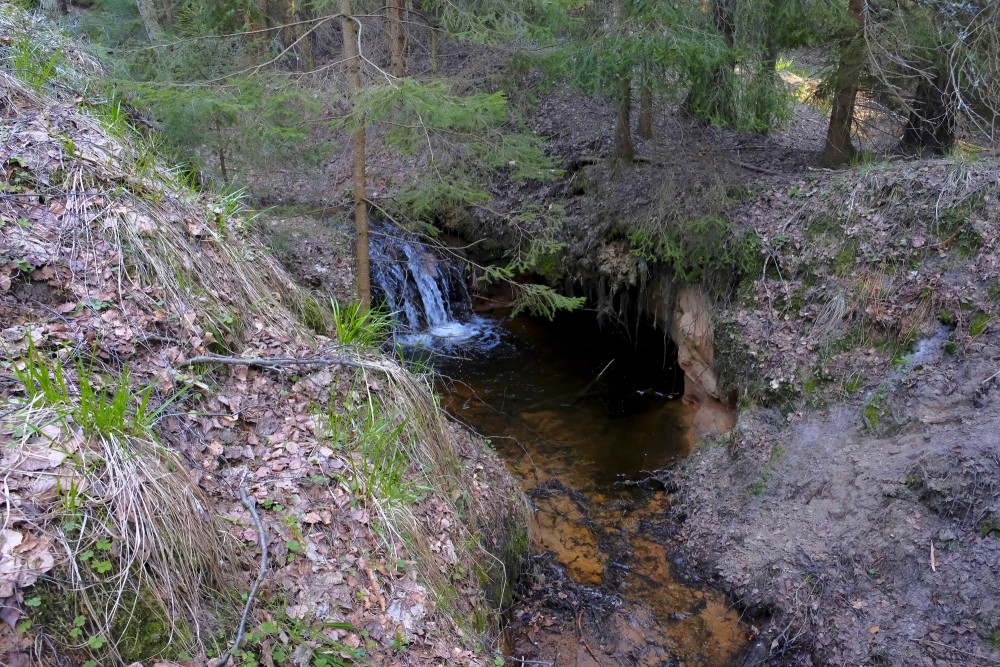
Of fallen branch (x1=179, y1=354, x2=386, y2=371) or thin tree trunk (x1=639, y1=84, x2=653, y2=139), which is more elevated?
thin tree trunk (x1=639, y1=84, x2=653, y2=139)

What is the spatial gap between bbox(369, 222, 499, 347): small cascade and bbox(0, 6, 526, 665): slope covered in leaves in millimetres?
4996

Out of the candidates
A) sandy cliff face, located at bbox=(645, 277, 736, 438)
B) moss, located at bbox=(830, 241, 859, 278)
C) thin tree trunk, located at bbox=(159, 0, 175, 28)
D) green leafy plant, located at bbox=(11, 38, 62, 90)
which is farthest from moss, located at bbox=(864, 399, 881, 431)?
thin tree trunk, located at bbox=(159, 0, 175, 28)

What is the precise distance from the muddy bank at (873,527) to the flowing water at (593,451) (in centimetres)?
46

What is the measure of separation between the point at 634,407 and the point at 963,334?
4.09 metres

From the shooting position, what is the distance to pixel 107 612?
224 centimetres

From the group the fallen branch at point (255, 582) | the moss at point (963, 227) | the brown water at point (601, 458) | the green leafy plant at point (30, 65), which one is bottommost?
the brown water at point (601, 458)

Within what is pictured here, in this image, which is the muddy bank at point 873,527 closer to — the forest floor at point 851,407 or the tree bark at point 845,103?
the forest floor at point 851,407

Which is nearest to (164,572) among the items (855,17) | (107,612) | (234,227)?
(107,612)

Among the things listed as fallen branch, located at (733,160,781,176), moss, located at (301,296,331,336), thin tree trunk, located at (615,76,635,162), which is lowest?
moss, located at (301,296,331,336)

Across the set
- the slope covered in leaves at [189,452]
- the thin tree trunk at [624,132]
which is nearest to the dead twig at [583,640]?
the slope covered in leaves at [189,452]

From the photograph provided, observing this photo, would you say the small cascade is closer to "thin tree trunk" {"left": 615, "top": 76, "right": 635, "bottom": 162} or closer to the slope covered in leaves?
"thin tree trunk" {"left": 615, "top": 76, "right": 635, "bottom": 162}

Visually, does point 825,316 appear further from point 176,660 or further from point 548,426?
point 176,660

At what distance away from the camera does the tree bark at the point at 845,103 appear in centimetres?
688

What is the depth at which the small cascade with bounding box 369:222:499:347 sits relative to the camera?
10.0 meters
